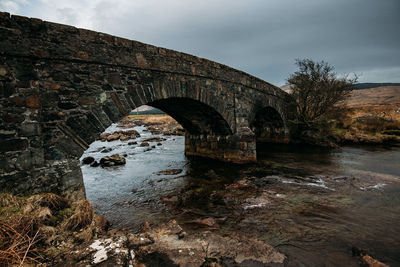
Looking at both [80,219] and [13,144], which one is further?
[13,144]

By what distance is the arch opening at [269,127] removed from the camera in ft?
60.3

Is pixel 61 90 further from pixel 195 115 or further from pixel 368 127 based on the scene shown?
pixel 368 127

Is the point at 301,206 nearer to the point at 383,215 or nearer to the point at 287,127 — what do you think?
the point at 383,215

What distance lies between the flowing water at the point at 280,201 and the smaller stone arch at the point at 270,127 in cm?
713

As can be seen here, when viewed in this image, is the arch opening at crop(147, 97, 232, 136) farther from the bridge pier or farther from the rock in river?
the rock in river

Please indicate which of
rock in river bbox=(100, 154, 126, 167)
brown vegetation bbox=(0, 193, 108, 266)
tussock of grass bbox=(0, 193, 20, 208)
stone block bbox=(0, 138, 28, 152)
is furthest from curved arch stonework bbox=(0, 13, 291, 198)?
rock in river bbox=(100, 154, 126, 167)

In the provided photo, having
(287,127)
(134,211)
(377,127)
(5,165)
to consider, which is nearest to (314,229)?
(134,211)

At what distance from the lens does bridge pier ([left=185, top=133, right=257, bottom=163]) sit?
11.5 metres

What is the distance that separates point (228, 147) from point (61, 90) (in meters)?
8.86

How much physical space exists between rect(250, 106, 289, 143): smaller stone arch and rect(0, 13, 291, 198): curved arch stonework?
1294 centimetres

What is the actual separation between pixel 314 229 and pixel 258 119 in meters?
16.2

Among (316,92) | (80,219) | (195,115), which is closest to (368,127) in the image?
(316,92)

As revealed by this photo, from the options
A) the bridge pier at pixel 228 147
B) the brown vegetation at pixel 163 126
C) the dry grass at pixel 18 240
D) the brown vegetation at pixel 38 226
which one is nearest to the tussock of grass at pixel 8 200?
the brown vegetation at pixel 38 226

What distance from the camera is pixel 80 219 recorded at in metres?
3.60
